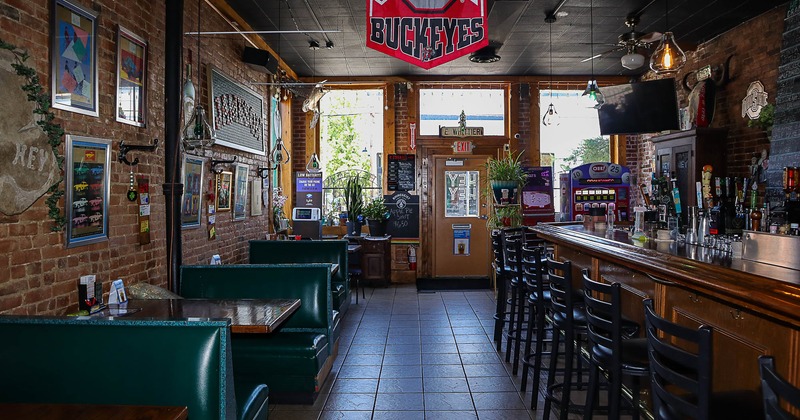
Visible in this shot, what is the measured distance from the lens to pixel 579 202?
846cm

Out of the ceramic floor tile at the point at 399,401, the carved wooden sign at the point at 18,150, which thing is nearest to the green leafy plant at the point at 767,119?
the ceramic floor tile at the point at 399,401

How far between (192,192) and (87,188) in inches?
63.6

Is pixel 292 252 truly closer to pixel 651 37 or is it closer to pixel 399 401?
pixel 399 401

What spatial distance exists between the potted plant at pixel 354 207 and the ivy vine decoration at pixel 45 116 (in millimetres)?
5984

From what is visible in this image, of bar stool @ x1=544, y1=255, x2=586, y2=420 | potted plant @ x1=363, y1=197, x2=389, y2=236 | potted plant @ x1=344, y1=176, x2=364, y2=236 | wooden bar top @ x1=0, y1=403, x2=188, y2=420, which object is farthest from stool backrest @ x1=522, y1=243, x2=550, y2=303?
potted plant @ x1=344, y1=176, x2=364, y2=236

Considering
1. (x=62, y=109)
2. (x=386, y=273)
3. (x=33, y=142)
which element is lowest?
(x=386, y=273)

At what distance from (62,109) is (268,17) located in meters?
3.68

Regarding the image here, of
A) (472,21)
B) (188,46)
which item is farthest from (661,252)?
(188,46)

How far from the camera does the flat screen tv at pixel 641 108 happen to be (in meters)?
7.58

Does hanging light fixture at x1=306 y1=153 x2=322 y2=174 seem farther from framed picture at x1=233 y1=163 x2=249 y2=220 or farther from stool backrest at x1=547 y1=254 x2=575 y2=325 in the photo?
stool backrest at x1=547 y1=254 x2=575 y2=325

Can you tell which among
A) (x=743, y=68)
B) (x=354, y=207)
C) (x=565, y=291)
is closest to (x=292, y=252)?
(x=354, y=207)

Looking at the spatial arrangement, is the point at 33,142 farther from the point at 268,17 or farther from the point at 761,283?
the point at 268,17

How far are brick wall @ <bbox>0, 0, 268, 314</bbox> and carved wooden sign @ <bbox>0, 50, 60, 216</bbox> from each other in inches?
4.1

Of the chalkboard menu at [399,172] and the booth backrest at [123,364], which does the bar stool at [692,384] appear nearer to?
the booth backrest at [123,364]
